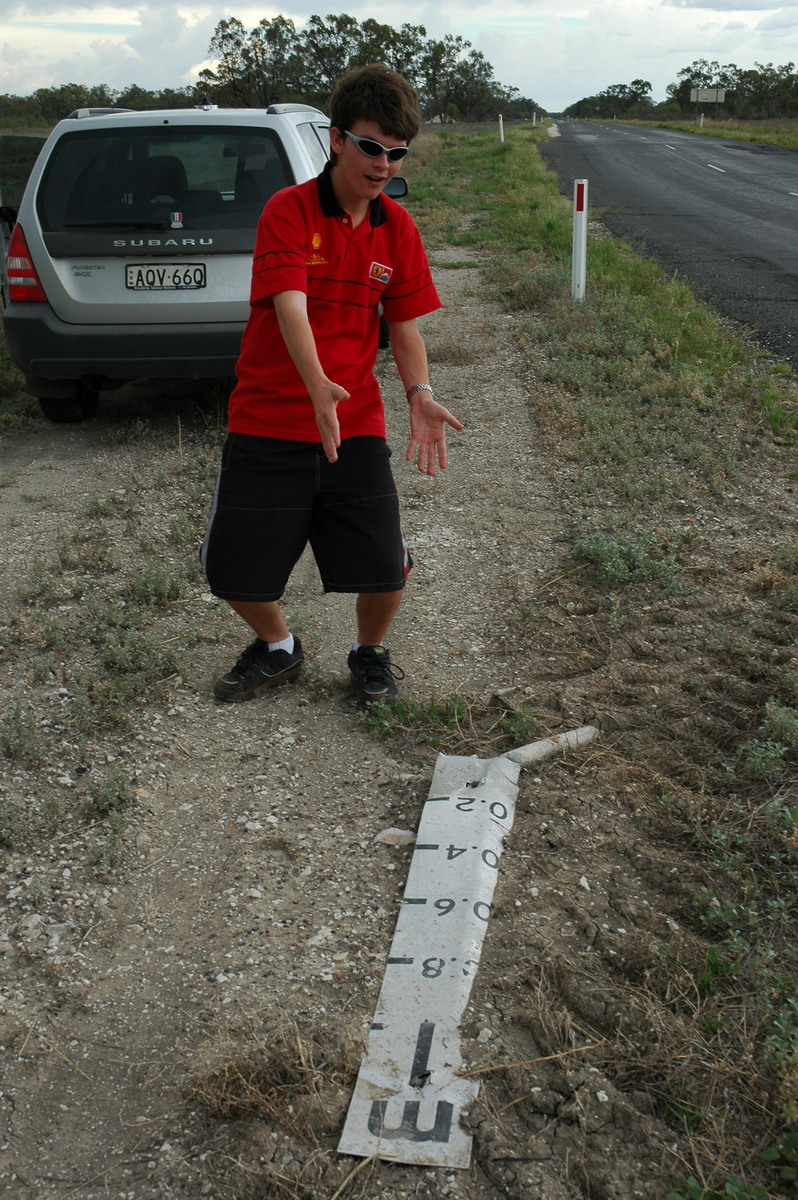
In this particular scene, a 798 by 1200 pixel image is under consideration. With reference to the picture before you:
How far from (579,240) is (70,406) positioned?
190 inches

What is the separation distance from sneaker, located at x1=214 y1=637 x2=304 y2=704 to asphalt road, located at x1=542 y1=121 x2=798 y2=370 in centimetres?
542

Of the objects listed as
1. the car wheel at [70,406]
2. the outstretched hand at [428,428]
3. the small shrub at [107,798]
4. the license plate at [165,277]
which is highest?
the license plate at [165,277]

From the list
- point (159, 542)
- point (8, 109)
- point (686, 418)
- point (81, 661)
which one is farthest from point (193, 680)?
point (8, 109)

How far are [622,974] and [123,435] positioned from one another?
4896 mm

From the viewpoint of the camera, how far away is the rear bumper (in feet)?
18.2

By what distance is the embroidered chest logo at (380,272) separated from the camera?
9.38ft

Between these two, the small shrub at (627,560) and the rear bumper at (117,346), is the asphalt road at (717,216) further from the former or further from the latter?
the rear bumper at (117,346)

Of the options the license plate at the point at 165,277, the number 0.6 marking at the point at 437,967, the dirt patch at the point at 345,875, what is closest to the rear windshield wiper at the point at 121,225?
the license plate at the point at 165,277

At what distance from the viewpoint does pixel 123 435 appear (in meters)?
6.16

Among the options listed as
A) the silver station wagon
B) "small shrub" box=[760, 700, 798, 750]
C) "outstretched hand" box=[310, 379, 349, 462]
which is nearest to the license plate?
the silver station wagon

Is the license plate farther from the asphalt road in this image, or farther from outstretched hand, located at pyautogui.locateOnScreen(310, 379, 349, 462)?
the asphalt road

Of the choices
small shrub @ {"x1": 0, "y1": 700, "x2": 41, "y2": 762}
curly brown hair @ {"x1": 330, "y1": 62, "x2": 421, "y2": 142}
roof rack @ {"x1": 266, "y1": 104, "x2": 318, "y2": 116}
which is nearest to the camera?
curly brown hair @ {"x1": 330, "y1": 62, "x2": 421, "y2": 142}

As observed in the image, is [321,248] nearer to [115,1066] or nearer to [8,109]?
[115,1066]

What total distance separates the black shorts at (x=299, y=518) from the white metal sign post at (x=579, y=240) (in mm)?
6410
